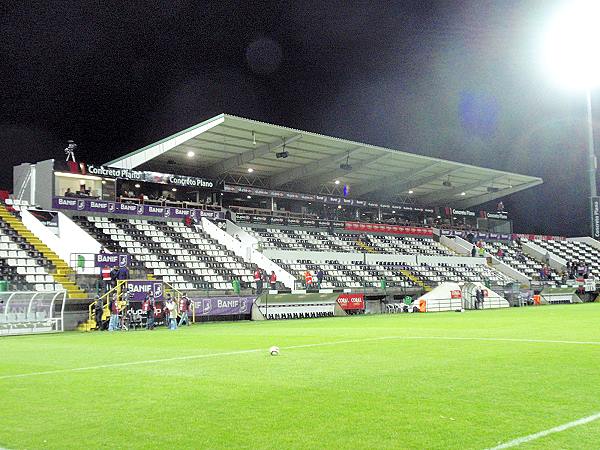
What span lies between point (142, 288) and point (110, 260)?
3.44m

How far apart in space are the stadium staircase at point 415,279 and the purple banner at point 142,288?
23.4 meters

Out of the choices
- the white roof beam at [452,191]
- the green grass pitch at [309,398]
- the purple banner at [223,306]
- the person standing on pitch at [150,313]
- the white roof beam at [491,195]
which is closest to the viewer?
the green grass pitch at [309,398]

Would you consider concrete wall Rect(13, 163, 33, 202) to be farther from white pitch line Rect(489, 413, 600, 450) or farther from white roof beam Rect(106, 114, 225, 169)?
white pitch line Rect(489, 413, 600, 450)

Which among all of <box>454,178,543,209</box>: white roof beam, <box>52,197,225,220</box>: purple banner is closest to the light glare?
<box>454,178,543,209</box>: white roof beam

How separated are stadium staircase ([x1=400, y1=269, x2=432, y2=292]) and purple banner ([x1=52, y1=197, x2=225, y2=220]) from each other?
15.7m

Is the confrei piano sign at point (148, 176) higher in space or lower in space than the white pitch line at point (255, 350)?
higher

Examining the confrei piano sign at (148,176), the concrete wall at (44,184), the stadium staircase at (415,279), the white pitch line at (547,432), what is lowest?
the white pitch line at (547,432)

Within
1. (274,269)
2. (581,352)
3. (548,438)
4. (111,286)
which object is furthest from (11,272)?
(548,438)

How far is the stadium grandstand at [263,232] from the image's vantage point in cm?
3597

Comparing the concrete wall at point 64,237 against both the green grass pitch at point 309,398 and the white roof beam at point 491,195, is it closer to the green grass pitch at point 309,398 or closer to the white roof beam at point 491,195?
the green grass pitch at point 309,398

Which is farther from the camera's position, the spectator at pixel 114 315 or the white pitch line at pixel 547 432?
the spectator at pixel 114 315

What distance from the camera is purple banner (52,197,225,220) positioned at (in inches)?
1612

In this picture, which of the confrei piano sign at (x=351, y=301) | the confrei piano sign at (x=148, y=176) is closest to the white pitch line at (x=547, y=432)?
the confrei piano sign at (x=351, y=301)

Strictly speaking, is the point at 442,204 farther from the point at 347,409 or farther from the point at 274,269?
the point at 347,409
